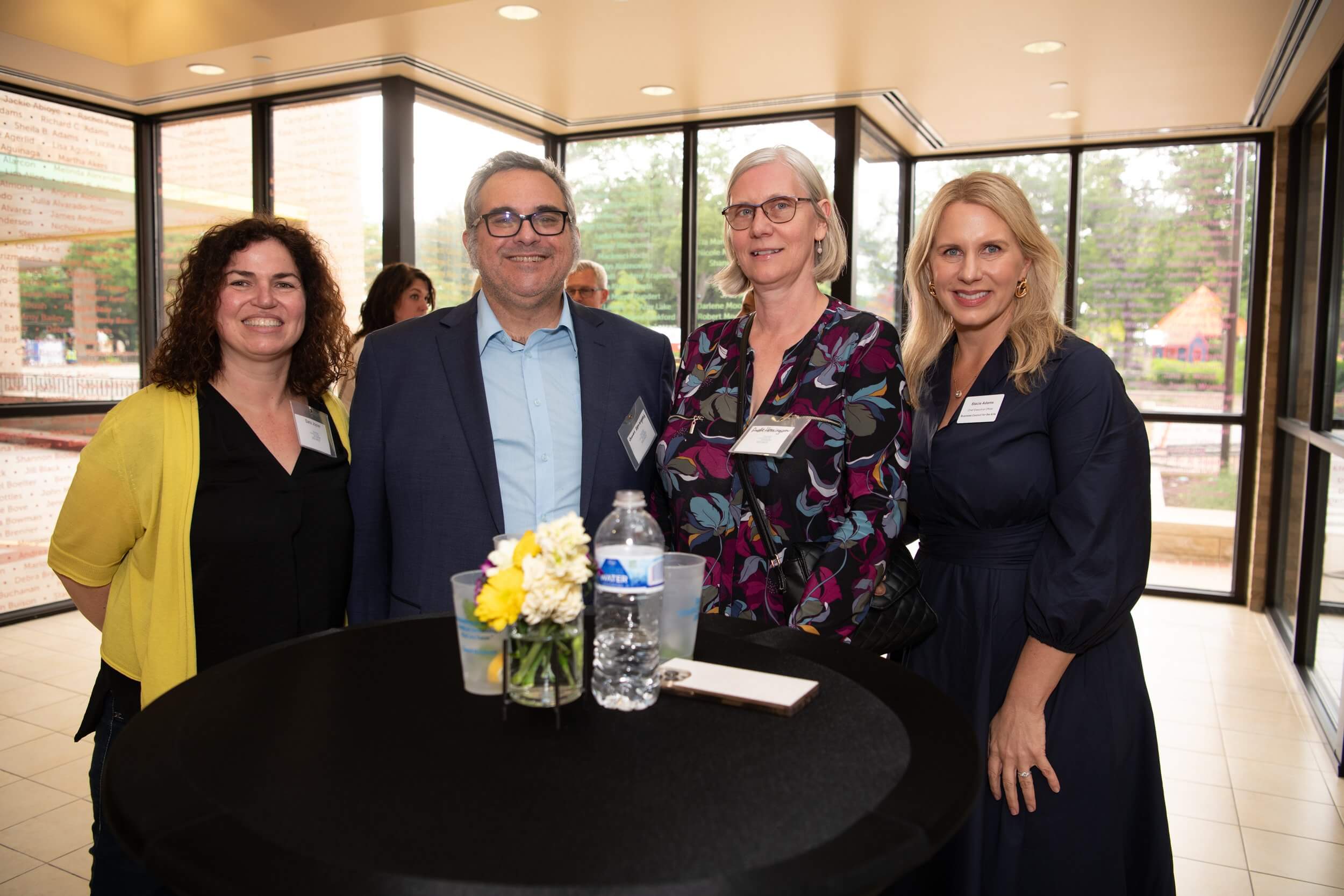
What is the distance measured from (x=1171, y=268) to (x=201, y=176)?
6.65 meters

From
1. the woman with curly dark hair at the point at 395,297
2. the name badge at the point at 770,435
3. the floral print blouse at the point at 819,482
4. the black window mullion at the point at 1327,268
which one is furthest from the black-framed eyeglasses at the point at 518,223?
the black window mullion at the point at 1327,268

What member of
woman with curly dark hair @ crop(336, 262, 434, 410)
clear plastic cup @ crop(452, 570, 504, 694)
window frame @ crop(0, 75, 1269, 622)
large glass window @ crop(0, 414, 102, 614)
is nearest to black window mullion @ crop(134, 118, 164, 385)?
window frame @ crop(0, 75, 1269, 622)

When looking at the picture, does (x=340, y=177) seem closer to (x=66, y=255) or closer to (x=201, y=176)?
(x=201, y=176)

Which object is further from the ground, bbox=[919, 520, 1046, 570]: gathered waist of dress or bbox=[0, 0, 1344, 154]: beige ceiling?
bbox=[0, 0, 1344, 154]: beige ceiling

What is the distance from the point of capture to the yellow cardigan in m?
1.82

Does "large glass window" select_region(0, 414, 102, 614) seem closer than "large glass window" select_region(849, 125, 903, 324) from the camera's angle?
Yes

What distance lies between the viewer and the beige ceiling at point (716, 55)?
413 centimetres

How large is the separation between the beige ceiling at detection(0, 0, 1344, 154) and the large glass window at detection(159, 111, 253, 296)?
179 millimetres

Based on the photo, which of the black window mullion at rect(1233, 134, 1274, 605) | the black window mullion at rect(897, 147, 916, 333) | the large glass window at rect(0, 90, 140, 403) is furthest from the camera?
the black window mullion at rect(897, 147, 916, 333)

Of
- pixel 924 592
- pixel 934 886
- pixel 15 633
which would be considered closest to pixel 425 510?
pixel 924 592

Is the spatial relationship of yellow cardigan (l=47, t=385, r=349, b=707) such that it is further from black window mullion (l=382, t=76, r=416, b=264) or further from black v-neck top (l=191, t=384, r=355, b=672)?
black window mullion (l=382, t=76, r=416, b=264)

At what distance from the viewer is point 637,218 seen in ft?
21.5

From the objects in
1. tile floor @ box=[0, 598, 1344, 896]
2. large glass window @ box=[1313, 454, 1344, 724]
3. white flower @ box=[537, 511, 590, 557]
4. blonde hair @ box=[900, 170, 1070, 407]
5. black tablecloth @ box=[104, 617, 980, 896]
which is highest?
blonde hair @ box=[900, 170, 1070, 407]

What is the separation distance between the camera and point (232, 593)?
187 centimetres
